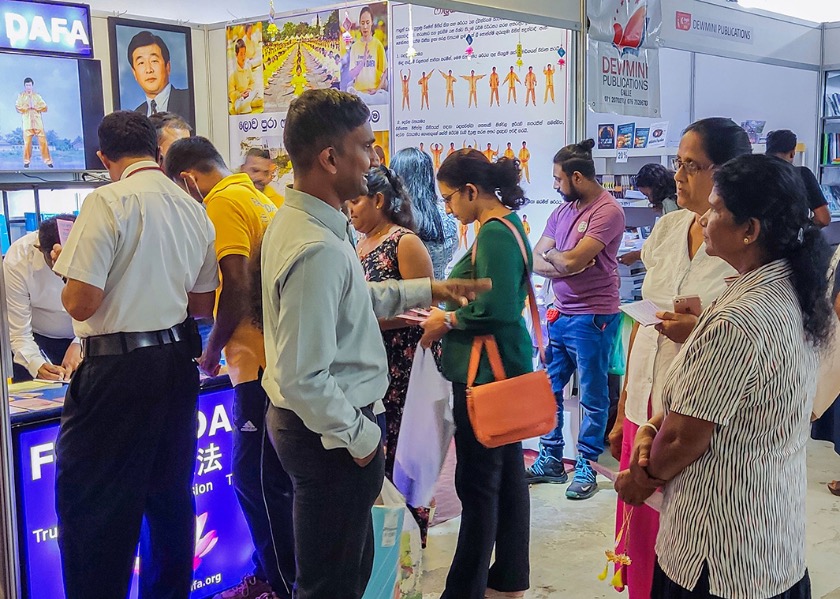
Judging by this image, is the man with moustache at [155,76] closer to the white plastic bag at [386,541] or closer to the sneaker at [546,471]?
the sneaker at [546,471]

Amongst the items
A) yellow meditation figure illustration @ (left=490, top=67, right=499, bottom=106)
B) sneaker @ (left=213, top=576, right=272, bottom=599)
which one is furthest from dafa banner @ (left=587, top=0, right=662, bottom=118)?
sneaker @ (left=213, top=576, right=272, bottom=599)

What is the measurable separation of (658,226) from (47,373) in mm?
2155

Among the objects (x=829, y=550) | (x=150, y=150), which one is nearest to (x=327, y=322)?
(x=150, y=150)

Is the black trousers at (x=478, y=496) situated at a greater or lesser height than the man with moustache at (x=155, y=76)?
lesser

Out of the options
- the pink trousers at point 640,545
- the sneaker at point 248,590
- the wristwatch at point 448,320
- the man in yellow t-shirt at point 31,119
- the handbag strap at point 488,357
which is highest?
the man in yellow t-shirt at point 31,119

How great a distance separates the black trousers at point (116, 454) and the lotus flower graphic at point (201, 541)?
0.39 m

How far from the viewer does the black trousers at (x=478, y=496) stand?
2.58 m

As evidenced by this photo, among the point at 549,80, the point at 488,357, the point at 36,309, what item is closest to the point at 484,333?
the point at 488,357

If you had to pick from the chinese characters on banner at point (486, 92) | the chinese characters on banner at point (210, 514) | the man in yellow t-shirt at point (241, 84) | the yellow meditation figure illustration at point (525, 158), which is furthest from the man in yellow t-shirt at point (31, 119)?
the chinese characters on banner at point (210, 514)

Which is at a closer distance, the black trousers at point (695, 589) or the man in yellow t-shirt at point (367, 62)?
the black trousers at point (695, 589)

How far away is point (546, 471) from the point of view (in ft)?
13.3

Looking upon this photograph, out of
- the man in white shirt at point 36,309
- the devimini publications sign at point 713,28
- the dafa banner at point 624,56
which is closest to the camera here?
the man in white shirt at point 36,309

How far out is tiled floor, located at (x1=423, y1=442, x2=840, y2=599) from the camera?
299 centimetres

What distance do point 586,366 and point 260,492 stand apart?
1859mm
